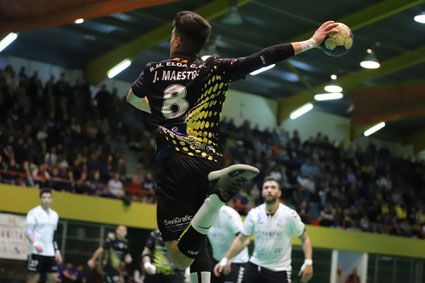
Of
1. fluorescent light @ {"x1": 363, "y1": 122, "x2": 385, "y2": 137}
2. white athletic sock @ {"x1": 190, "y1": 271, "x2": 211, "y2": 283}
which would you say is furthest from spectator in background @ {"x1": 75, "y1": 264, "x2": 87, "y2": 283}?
fluorescent light @ {"x1": 363, "y1": 122, "x2": 385, "y2": 137}

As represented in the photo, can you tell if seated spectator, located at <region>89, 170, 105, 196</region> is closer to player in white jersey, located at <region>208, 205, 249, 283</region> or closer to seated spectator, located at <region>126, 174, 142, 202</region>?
seated spectator, located at <region>126, 174, 142, 202</region>

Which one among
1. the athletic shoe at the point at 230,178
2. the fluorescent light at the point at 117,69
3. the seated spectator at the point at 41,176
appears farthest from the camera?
the fluorescent light at the point at 117,69

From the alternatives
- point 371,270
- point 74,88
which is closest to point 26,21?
point 74,88

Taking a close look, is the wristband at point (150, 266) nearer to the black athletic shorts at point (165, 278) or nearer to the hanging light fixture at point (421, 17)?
the black athletic shorts at point (165, 278)

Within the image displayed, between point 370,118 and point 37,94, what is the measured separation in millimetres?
15029

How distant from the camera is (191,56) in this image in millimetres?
4832

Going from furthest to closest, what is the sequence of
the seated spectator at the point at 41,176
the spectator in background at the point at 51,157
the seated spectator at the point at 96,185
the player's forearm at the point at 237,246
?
1. the seated spectator at the point at 96,185
2. the spectator in background at the point at 51,157
3. the seated spectator at the point at 41,176
4. the player's forearm at the point at 237,246

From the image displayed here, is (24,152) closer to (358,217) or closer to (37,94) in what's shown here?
(37,94)

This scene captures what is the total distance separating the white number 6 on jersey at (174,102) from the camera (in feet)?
15.4

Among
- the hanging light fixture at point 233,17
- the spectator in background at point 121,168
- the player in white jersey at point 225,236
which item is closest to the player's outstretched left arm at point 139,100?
the player in white jersey at point 225,236

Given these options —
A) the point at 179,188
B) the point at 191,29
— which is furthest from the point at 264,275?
the point at 191,29

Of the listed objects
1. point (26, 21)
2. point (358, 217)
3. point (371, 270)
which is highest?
point (26, 21)

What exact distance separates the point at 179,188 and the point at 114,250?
32.3ft

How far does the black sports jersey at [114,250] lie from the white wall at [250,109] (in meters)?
17.5
